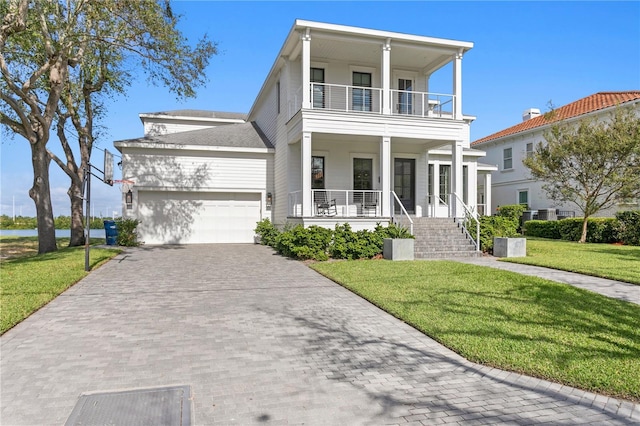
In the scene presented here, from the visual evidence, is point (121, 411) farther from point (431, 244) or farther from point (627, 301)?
point (431, 244)

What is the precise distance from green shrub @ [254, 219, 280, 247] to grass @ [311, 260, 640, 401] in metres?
7.57

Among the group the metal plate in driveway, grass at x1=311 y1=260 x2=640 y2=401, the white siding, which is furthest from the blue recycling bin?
the metal plate in driveway

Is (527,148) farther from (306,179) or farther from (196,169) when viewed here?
(196,169)

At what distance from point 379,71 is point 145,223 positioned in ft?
38.8

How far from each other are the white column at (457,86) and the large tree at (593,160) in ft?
17.2

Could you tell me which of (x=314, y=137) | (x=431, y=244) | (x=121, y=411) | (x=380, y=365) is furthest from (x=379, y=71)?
(x=121, y=411)

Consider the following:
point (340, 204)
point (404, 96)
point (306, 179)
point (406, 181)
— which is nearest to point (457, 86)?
point (404, 96)

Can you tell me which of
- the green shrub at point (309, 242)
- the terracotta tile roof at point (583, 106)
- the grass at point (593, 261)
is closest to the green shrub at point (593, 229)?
the grass at point (593, 261)

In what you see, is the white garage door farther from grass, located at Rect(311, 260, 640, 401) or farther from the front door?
grass, located at Rect(311, 260, 640, 401)

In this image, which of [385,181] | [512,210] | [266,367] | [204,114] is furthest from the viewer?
[204,114]

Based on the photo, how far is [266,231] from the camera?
1734 centimetres

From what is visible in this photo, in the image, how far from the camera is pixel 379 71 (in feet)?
56.4

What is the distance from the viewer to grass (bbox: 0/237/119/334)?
20.0 feet

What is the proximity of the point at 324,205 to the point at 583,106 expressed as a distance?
17773 mm
